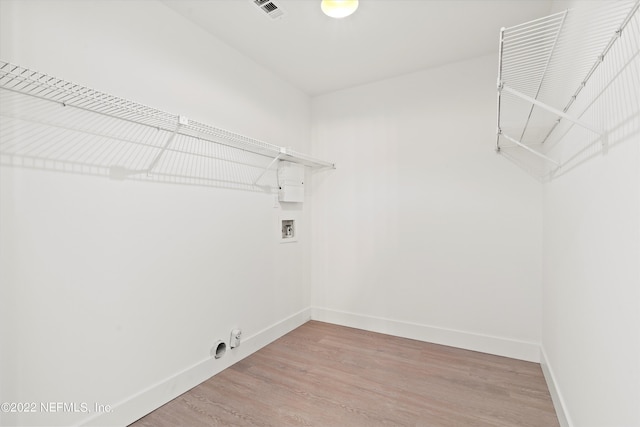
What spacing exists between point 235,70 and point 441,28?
5.44ft

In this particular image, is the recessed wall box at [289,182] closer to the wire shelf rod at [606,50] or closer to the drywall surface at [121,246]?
the drywall surface at [121,246]

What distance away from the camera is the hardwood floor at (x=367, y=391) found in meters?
1.73

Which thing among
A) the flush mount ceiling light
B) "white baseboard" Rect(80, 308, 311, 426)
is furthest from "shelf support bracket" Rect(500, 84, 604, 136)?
"white baseboard" Rect(80, 308, 311, 426)

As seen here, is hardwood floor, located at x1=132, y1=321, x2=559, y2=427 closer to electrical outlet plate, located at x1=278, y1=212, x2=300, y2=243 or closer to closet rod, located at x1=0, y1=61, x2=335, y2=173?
electrical outlet plate, located at x1=278, y1=212, x2=300, y2=243

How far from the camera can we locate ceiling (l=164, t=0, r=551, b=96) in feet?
6.52

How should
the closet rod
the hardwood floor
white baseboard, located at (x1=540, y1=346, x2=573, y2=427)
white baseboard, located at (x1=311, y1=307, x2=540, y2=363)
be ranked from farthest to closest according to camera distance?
1. white baseboard, located at (x1=311, y1=307, x2=540, y2=363)
2. the hardwood floor
3. white baseboard, located at (x1=540, y1=346, x2=573, y2=427)
4. the closet rod

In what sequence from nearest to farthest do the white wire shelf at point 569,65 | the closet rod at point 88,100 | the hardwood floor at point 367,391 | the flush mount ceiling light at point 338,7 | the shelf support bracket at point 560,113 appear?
the white wire shelf at point 569,65, the shelf support bracket at point 560,113, the closet rod at point 88,100, the hardwood floor at point 367,391, the flush mount ceiling light at point 338,7

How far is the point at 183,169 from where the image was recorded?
2055 millimetres

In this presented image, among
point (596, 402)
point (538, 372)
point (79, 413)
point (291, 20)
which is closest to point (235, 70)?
point (291, 20)

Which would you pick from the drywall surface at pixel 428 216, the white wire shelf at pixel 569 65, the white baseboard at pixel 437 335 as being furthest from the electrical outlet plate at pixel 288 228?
the white wire shelf at pixel 569 65

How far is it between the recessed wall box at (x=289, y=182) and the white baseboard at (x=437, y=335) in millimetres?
1346

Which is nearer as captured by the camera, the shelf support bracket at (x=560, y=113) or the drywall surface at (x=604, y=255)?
the drywall surface at (x=604, y=255)

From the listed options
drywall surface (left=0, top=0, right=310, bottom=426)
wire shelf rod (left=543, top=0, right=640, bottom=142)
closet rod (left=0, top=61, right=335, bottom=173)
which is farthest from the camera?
drywall surface (left=0, top=0, right=310, bottom=426)

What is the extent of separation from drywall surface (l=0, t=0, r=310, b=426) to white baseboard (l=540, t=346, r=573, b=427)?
2137 millimetres
